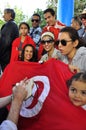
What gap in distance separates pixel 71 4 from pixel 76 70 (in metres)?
6.80

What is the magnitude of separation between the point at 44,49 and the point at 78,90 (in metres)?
2.94

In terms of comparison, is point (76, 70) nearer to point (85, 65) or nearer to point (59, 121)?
point (85, 65)

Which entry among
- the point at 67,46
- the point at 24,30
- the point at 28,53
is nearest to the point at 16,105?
the point at 67,46

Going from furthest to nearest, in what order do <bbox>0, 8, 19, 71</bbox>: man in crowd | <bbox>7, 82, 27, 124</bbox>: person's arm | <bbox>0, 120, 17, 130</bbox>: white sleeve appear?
<bbox>0, 8, 19, 71</bbox>: man in crowd, <bbox>7, 82, 27, 124</bbox>: person's arm, <bbox>0, 120, 17, 130</bbox>: white sleeve

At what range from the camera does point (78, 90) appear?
2.46 m

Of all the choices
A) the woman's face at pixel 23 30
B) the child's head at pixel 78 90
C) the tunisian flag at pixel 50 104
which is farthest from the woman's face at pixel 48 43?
the child's head at pixel 78 90

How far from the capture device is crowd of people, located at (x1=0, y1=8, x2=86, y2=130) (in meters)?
2.22

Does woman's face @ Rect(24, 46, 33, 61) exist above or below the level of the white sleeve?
below

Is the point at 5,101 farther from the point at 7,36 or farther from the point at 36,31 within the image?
the point at 36,31

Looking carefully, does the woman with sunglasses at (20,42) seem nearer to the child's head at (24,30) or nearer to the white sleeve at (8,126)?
the child's head at (24,30)

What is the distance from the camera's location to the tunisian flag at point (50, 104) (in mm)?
2562

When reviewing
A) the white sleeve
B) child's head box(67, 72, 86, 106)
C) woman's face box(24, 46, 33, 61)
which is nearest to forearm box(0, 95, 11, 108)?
the white sleeve

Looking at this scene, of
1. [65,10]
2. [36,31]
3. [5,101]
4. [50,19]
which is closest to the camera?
[5,101]

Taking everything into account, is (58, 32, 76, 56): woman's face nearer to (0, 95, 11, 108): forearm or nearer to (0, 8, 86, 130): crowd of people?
(0, 8, 86, 130): crowd of people
